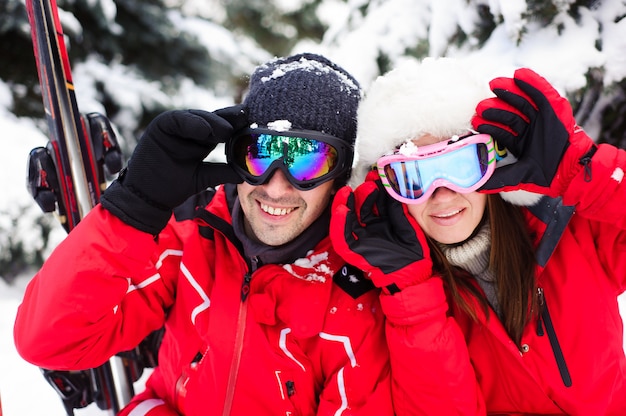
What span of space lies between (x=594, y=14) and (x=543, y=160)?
1.40 meters

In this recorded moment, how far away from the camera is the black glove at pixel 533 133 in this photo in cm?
171

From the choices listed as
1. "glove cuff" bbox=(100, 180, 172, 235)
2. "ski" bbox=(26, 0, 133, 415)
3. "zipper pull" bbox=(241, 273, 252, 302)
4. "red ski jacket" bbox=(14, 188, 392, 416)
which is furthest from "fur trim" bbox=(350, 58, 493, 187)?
"ski" bbox=(26, 0, 133, 415)

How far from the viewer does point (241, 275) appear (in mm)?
2043

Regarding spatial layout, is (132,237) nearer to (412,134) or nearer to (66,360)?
(66,360)

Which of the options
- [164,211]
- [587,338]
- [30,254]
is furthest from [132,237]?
[30,254]

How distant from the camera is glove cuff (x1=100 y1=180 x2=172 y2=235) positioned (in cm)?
170

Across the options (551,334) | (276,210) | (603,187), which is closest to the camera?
(603,187)

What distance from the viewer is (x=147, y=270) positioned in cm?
209

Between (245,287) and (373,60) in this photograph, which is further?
(373,60)

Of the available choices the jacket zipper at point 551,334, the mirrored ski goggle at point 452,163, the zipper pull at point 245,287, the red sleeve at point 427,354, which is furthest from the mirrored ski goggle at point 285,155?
the jacket zipper at point 551,334

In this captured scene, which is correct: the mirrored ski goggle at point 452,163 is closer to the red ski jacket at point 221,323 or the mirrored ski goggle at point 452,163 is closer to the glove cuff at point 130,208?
the red ski jacket at point 221,323

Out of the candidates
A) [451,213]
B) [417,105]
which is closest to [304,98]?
[417,105]

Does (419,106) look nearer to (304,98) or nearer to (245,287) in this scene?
(304,98)

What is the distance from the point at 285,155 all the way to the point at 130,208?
1.97ft
